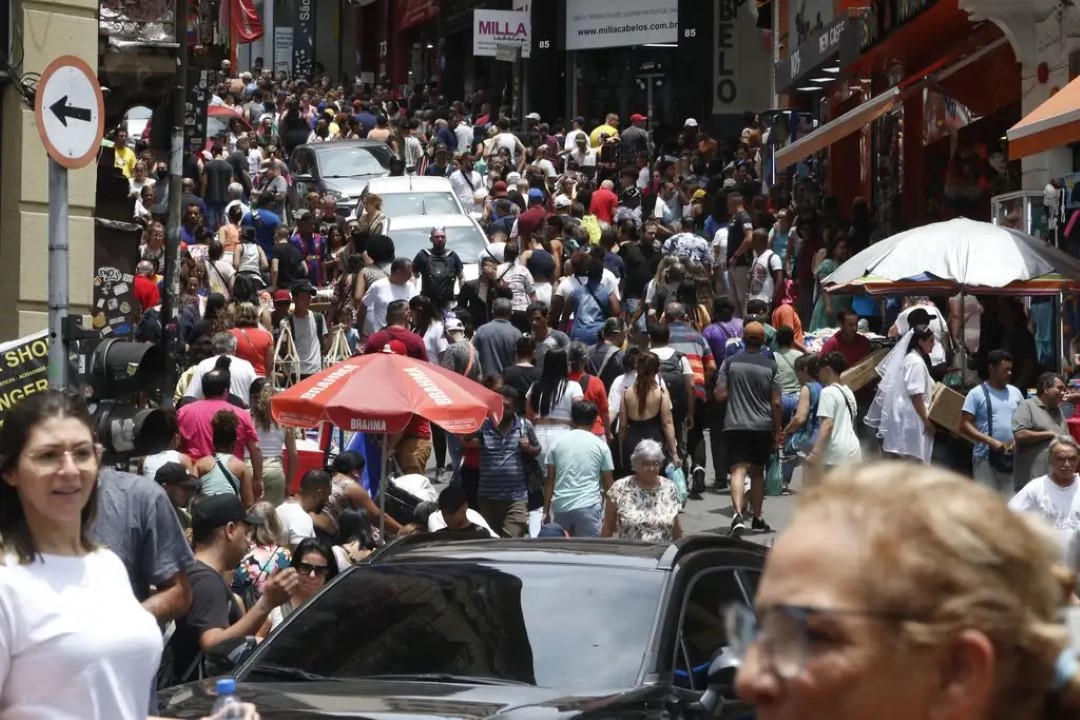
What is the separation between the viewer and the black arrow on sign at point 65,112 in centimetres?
832

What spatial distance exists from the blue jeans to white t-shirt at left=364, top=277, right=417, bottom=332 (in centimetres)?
691

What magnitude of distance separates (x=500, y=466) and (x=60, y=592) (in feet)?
31.8

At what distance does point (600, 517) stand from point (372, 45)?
171 ft

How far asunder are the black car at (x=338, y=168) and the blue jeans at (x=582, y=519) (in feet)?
62.0

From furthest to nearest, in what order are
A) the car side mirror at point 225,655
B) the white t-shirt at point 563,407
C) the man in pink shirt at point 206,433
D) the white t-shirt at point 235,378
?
the white t-shirt at point 563,407 → the white t-shirt at point 235,378 → the man in pink shirt at point 206,433 → the car side mirror at point 225,655

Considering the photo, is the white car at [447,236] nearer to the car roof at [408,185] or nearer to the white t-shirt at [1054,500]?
the car roof at [408,185]

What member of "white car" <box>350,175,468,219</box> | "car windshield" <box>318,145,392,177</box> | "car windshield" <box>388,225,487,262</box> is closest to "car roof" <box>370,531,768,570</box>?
"car windshield" <box>388,225,487,262</box>

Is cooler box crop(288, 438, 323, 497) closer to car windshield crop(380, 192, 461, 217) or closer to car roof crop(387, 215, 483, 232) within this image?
car roof crop(387, 215, 483, 232)

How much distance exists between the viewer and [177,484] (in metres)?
10.1

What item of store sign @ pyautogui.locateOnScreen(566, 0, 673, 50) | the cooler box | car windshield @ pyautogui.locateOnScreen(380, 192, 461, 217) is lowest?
the cooler box

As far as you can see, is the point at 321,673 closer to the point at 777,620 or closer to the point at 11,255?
the point at 777,620

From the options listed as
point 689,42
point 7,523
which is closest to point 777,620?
point 7,523

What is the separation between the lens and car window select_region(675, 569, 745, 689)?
6.65 meters

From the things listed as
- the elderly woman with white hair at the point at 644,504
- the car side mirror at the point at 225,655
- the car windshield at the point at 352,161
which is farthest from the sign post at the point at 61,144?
the car windshield at the point at 352,161
